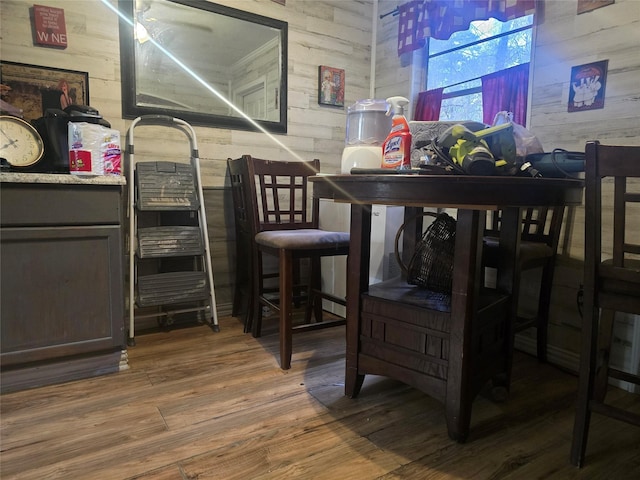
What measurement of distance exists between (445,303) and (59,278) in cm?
151

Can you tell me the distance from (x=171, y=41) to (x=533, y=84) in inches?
77.0

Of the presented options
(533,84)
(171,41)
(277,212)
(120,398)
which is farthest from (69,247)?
(533,84)

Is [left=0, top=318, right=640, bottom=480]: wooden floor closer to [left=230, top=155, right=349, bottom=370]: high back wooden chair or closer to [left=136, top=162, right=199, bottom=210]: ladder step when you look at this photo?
[left=230, top=155, right=349, bottom=370]: high back wooden chair

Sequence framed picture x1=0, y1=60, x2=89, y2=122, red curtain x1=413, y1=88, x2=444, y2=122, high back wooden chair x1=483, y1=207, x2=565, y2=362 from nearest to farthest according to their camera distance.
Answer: high back wooden chair x1=483, y1=207, x2=565, y2=362 → framed picture x1=0, y1=60, x2=89, y2=122 → red curtain x1=413, y1=88, x2=444, y2=122

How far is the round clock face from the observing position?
1.62 meters

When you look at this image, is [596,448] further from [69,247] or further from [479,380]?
[69,247]

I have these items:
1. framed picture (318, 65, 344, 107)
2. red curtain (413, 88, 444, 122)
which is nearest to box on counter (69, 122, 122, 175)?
framed picture (318, 65, 344, 107)

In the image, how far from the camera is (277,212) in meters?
2.44

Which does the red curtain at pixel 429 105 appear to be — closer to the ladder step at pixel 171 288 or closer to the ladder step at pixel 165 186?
the ladder step at pixel 165 186

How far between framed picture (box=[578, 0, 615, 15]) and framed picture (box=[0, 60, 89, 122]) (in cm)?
240

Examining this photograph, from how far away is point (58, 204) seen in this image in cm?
164

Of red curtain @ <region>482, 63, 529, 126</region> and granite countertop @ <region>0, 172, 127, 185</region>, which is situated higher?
red curtain @ <region>482, 63, 529, 126</region>

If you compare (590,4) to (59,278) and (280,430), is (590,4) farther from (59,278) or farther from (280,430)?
(59,278)

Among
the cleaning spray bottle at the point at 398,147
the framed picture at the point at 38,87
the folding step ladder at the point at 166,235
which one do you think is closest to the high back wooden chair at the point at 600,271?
the cleaning spray bottle at the point at 398,147
